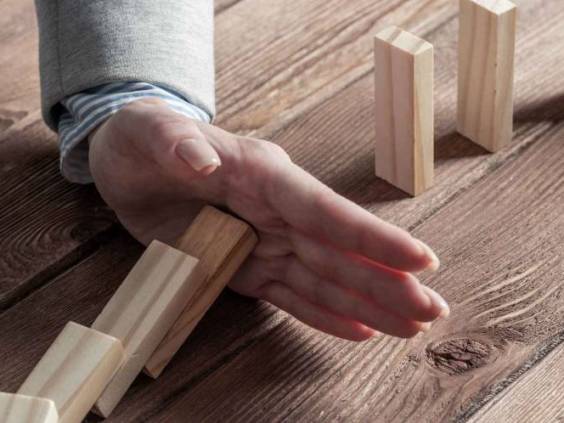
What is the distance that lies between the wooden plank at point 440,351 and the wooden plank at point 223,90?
7.8 inches

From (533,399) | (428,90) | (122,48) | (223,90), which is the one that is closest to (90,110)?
(122,48)

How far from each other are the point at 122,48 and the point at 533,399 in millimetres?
446

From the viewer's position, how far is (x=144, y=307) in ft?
2.59

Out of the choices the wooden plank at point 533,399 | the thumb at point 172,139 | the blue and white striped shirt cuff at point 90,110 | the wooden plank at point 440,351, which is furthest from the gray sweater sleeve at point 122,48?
the wooden plank at point 533,399

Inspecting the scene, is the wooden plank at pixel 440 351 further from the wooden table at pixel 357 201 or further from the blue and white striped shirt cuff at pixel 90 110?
the blue and white striped shirt cuff at pixel 90 110

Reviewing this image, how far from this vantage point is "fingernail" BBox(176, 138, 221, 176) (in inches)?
28.9

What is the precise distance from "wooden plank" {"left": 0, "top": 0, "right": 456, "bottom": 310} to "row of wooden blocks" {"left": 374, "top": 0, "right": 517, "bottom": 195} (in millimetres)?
131

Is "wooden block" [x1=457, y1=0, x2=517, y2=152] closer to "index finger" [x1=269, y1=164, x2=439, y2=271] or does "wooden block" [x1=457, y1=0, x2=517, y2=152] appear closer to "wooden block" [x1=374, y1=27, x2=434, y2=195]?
"wooden block" [x1=374, y1=27, x2=434, y2=195]

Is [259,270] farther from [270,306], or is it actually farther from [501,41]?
[501,41]

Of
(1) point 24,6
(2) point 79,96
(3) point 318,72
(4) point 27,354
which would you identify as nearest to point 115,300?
(4) point 27,354

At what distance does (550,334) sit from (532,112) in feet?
0.90

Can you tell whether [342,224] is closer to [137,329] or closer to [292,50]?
[137,329]

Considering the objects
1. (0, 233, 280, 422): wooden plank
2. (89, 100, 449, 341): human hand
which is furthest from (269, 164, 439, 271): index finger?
(0, 233, 280, 422): wooden plank

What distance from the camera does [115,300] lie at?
802mm
